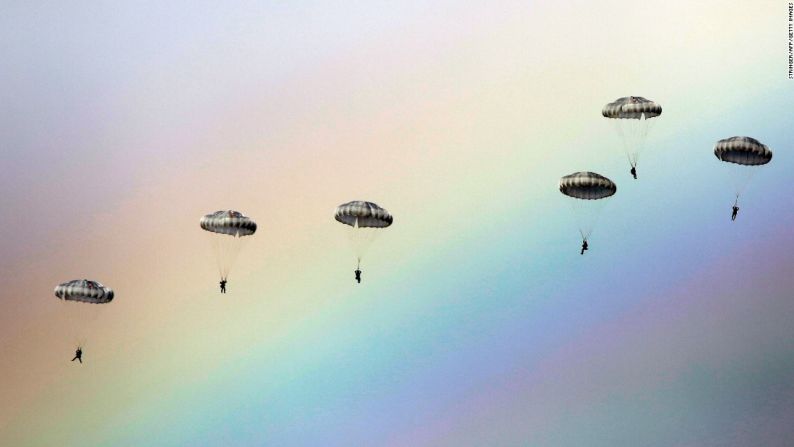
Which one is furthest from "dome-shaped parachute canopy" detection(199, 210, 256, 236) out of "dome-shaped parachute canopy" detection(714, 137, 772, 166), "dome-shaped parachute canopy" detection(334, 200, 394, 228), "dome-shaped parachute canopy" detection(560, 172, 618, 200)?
"dome-shaped parachute canopy" detection(714, 137, 772, 166)

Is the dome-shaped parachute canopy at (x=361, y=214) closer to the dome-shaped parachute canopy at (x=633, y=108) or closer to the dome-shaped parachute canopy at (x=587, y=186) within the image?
the dome-shaped parachute canopy at (x=587, y=186)

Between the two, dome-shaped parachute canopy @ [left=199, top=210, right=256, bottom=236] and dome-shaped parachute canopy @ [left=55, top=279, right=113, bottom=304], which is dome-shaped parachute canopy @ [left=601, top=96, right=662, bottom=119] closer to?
dome-shaped parachute canopy @ [left=199, top=210, right=256, bottom=236]

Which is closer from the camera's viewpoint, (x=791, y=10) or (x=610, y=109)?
(x=610, y=109)

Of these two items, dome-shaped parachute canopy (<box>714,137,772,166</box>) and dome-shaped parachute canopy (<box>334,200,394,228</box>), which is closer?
dome-shaped parachute canopy (<box>714,137,772,166</box>)

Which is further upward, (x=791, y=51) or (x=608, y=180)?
(x=791, y=51)

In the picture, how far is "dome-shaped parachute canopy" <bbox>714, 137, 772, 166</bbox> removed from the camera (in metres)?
135

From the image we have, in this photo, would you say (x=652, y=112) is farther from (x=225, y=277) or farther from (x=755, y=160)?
(x=225, y=277)

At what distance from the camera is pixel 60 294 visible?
138m

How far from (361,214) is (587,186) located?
13530 mm

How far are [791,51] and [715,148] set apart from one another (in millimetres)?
13592

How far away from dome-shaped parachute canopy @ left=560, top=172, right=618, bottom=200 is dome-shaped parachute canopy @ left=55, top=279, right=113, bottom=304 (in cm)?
2872

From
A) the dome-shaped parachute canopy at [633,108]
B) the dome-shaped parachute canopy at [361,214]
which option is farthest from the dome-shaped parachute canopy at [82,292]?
the dome-shaped parachute canopy at [633,108]

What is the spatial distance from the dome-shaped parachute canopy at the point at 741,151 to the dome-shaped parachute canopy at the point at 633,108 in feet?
14.4

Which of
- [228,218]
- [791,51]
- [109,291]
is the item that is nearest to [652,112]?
[791,51]
